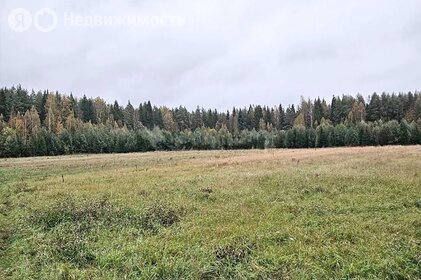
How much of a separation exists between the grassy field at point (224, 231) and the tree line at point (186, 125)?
7845 centimetres

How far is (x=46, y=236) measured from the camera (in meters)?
12.2

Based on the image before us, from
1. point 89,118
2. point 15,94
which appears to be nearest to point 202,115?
point 89,118

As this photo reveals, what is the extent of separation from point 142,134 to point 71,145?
67.6 feet

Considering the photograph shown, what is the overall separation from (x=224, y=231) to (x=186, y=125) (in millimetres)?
151934

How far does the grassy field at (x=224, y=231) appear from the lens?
8.95 meters

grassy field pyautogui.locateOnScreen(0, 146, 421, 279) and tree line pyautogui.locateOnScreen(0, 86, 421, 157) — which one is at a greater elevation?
tree line pyautogui.locateOnScreen(0, 86, 421, 157)

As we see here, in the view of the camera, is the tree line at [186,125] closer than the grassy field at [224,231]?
No

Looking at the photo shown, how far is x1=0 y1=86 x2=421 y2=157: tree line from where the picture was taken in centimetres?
9112

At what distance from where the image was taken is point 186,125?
163 m

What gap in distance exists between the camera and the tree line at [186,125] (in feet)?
299

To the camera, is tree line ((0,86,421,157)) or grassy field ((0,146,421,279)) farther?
tree line ((0,86,421,157))

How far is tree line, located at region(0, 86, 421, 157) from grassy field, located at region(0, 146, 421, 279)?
7845 cm

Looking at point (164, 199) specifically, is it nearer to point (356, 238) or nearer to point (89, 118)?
point (356, 238)

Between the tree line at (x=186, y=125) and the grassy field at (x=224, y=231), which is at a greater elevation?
the tree line at (x=186, y=125)
